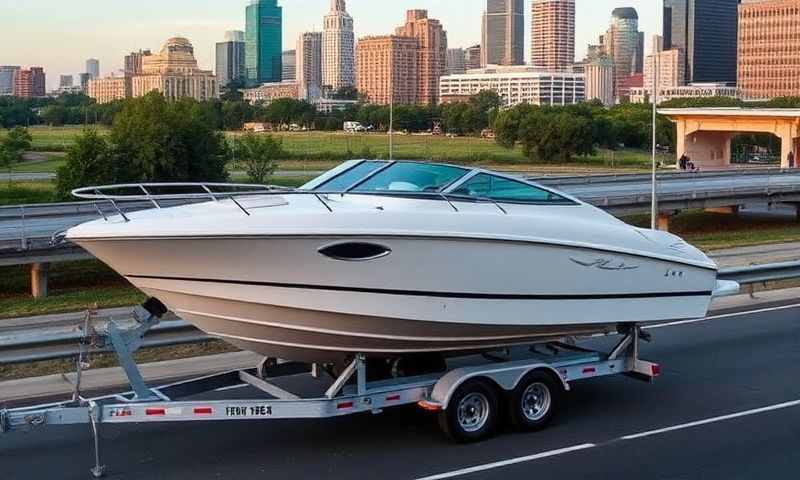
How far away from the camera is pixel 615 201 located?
127ft

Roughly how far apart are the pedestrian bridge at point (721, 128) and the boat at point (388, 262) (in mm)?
56888

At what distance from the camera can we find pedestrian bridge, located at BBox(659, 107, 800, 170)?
6538 centimetres

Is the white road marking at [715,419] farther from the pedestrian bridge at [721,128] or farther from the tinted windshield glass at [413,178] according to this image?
the pedestrian bridge at [721,128]

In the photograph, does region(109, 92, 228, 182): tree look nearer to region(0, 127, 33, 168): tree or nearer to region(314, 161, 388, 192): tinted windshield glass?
region(0, 127, 33, 168): tree

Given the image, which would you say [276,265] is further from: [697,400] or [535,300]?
[697,400]

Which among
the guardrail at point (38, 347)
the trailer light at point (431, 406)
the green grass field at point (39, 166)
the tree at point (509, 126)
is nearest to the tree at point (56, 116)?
the green grass field at point (39, 166)

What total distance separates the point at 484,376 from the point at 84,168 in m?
36.6

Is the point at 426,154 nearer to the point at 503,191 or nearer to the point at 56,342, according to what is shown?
the point at 56,342

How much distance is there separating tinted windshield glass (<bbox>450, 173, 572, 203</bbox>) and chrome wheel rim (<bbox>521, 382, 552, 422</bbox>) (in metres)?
1.75

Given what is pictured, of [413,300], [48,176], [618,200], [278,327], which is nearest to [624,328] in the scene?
[413,300]

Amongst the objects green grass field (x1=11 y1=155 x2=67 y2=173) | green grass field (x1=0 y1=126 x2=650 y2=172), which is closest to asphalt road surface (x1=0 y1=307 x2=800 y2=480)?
green grass field (x1=0 y1=126 x2=650 y2=172)

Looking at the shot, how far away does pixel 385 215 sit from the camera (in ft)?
30.1

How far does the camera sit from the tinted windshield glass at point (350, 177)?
10141 mm

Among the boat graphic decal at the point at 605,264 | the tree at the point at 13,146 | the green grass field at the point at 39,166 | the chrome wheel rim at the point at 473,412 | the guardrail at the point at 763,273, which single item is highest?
the tree at the point at 13,146
